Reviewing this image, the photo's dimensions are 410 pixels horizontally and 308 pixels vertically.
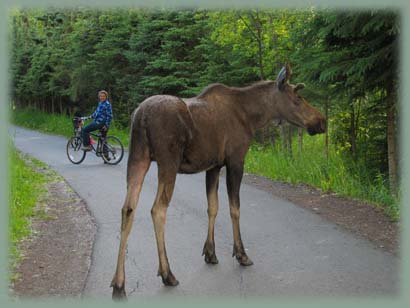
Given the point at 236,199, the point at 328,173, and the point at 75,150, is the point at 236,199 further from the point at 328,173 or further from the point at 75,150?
the point at 75,150

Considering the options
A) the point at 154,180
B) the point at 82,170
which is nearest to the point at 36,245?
the point at 154,180

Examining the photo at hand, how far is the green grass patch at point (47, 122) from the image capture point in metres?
23.6

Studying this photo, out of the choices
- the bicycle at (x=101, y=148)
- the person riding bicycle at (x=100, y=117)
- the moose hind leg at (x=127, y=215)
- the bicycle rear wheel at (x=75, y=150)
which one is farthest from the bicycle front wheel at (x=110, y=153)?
the moose hind leg at (x=127, y=215)

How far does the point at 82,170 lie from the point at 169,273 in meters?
9.41

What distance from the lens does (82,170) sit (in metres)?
14.0

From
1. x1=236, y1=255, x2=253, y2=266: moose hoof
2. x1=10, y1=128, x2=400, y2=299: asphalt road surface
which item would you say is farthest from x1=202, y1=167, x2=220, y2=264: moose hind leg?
x1=236, y1=255, x2=253, y2=266: moose hoof

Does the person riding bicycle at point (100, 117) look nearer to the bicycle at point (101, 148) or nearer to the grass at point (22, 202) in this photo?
the bicycle at point (101, 148)

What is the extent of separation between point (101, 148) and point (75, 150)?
1362mm

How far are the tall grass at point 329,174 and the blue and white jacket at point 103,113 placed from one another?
14.2ft

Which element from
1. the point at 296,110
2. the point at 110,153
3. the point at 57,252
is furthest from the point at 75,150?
the point at 296,110

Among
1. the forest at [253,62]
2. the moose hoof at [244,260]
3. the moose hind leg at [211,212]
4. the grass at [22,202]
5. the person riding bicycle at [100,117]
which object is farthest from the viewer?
the person riding bicycle at [100,117]

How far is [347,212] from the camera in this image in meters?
8.20

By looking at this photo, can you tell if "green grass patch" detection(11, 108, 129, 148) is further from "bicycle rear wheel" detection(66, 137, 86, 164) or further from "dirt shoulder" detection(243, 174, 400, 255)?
"dirt shoulder" detection(243, 174, 400, 255)

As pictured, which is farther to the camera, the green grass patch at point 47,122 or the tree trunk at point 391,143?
the green grass patch at point 47,122
